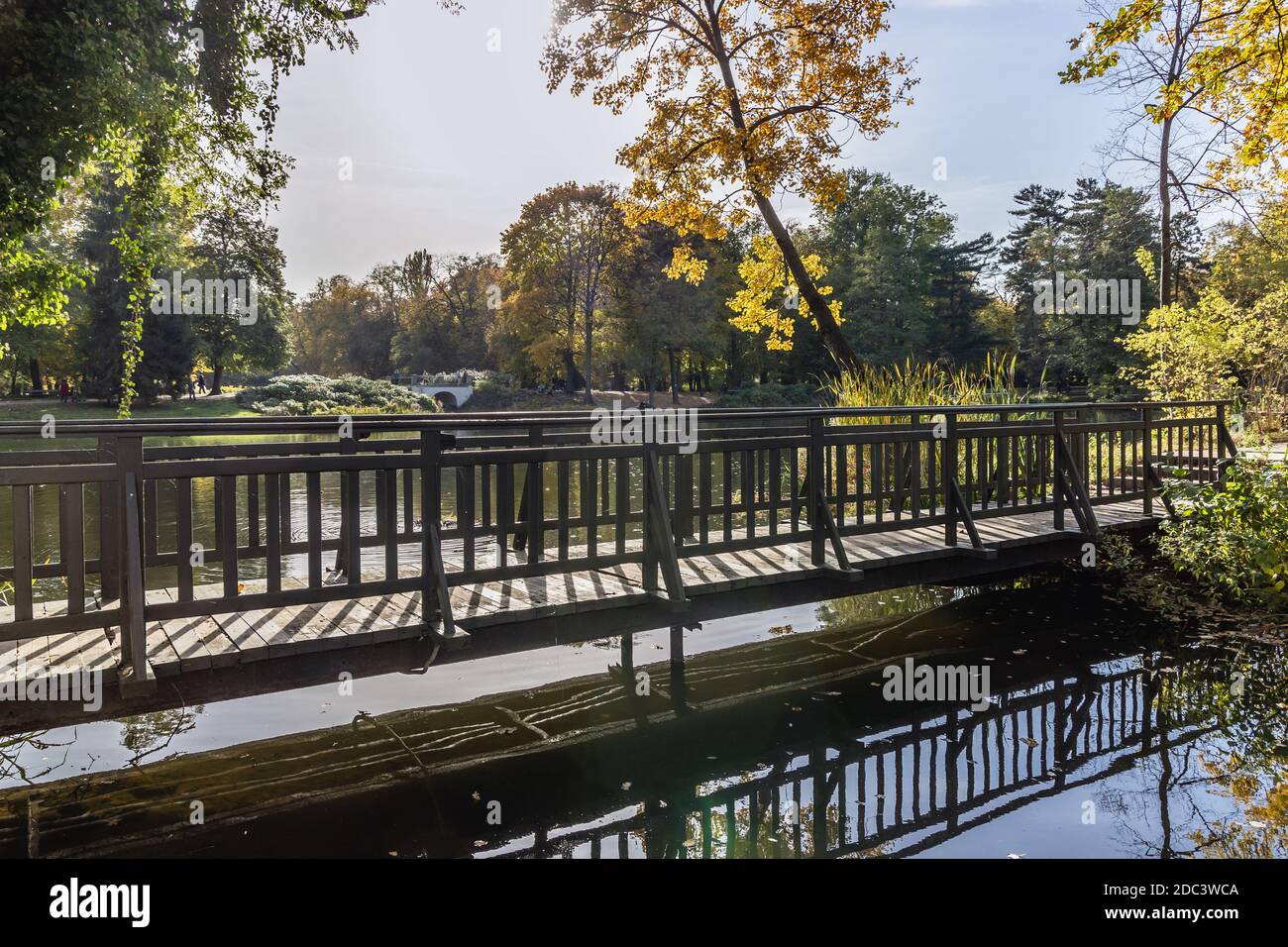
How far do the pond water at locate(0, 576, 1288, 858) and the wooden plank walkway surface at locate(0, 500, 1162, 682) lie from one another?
29.4 inches

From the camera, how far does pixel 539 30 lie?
15008 millimetres

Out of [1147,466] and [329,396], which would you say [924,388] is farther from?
[329,396]

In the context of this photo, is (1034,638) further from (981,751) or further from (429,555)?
(429,555)

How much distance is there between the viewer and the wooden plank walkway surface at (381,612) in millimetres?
4145

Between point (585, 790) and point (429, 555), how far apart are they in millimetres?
1475

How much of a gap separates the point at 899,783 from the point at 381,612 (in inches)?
115

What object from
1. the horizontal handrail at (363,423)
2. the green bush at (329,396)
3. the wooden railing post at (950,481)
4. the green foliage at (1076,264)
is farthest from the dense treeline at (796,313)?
the wooden railing post at (950,481)

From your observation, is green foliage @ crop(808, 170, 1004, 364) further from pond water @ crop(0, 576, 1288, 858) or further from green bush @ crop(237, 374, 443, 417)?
pond water @ crop(0, 576, 1288, 858)

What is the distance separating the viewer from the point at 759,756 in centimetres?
499

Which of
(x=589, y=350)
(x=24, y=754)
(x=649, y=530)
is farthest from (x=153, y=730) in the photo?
(x=589, y=350)

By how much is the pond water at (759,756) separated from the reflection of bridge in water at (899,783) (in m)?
0.02

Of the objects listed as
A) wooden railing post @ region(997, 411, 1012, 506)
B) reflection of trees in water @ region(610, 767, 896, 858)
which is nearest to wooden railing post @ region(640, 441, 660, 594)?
reflection of trees in water @ region(610, 767, 896, 858)

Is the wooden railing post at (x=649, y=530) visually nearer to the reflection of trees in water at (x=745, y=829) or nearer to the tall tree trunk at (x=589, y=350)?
the reflection of trees in water at (x=745, y=829)
